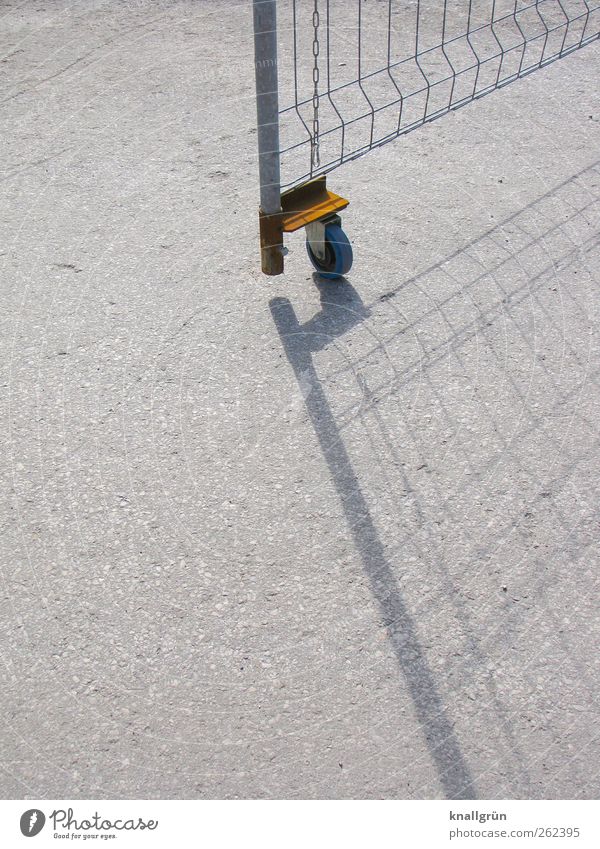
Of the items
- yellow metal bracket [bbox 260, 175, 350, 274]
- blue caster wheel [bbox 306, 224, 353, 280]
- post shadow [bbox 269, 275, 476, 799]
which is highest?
yellow metal bracket [bbox 260, 175, 350, 274]

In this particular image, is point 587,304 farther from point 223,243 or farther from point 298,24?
point 298,24

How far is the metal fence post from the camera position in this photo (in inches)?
130

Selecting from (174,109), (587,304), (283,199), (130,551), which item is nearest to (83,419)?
(130,551)

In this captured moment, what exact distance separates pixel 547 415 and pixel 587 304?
2.33 feet

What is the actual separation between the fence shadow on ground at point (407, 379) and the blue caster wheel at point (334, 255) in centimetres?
6

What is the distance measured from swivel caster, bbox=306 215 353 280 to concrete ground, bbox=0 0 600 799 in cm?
11

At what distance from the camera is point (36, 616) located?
8.97ft

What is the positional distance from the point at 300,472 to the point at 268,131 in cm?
136

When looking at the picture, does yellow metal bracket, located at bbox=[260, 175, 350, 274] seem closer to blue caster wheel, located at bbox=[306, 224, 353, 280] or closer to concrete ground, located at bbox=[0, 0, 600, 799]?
blue caster wheel, located at bbox=[306, 224, 353, 280]

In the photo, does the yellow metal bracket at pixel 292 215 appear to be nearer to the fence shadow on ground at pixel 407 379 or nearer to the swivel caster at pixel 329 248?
the swivel caster at pixel 329 248

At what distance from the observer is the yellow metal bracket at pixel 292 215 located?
370cm

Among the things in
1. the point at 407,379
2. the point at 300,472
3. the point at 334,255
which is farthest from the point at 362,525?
the point at 334,255

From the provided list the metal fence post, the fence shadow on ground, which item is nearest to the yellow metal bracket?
the metal fence post

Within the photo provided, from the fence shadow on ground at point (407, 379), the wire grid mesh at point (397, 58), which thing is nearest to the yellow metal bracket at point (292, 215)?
the fence shadow on ground at point (407, 379)
